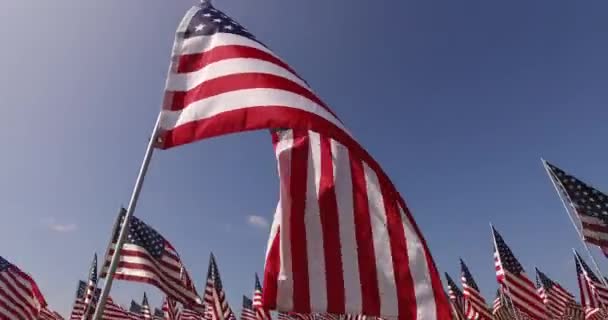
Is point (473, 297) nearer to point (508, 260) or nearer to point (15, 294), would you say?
point (508, 260)

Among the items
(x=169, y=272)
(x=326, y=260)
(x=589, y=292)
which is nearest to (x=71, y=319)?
(x=169, y=272)

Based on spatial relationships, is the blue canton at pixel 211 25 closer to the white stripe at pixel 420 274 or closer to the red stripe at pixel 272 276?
the red stripe at pixel 272 276

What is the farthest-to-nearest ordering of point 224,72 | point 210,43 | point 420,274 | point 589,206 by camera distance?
point 589,206 < point 210,43 < point 224,72 < point 420,274

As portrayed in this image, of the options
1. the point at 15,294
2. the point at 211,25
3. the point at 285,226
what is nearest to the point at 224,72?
the point at 211,25

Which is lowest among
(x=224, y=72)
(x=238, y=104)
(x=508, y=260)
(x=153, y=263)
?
(x=238, y=104)

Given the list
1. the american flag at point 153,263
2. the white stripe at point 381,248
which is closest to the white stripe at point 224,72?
the white stripe at point 381,248

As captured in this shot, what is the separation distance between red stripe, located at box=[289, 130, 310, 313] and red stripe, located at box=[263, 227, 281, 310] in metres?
0.21

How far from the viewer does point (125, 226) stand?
12.7ft

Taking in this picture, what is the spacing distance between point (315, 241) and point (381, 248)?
0.80 meters

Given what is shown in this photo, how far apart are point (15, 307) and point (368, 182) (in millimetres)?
18940

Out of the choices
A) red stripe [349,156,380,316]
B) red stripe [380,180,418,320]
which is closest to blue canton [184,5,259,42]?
red stripe [349,156,380,316]

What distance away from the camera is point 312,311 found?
5.21m

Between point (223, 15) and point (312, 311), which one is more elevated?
→ point (223, 15)

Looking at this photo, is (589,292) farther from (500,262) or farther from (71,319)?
(71,319)
